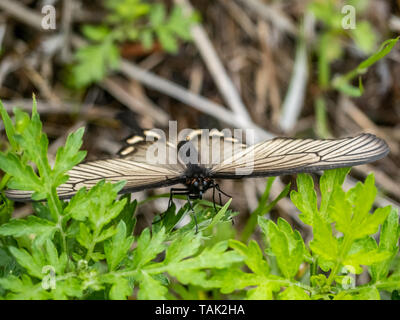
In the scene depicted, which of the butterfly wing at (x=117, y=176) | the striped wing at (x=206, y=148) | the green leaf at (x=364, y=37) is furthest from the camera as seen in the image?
the green leaf at (x=364, y=37)

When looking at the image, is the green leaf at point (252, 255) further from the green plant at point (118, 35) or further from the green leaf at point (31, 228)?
the green plant at point (118, 35)

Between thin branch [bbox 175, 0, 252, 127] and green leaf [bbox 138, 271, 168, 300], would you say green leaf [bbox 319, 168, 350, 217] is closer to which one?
green leaf [bbox 138, 271, 168, 300]

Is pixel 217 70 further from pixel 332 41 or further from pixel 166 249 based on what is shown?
pixel 166 249

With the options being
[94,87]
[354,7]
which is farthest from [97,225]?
[354,7]

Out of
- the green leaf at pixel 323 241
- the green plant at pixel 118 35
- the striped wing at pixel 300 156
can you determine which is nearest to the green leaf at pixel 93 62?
the green plant at pixel 118 35

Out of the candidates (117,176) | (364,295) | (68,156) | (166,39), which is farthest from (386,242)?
(166,39)

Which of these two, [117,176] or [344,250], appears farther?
[117,176]
